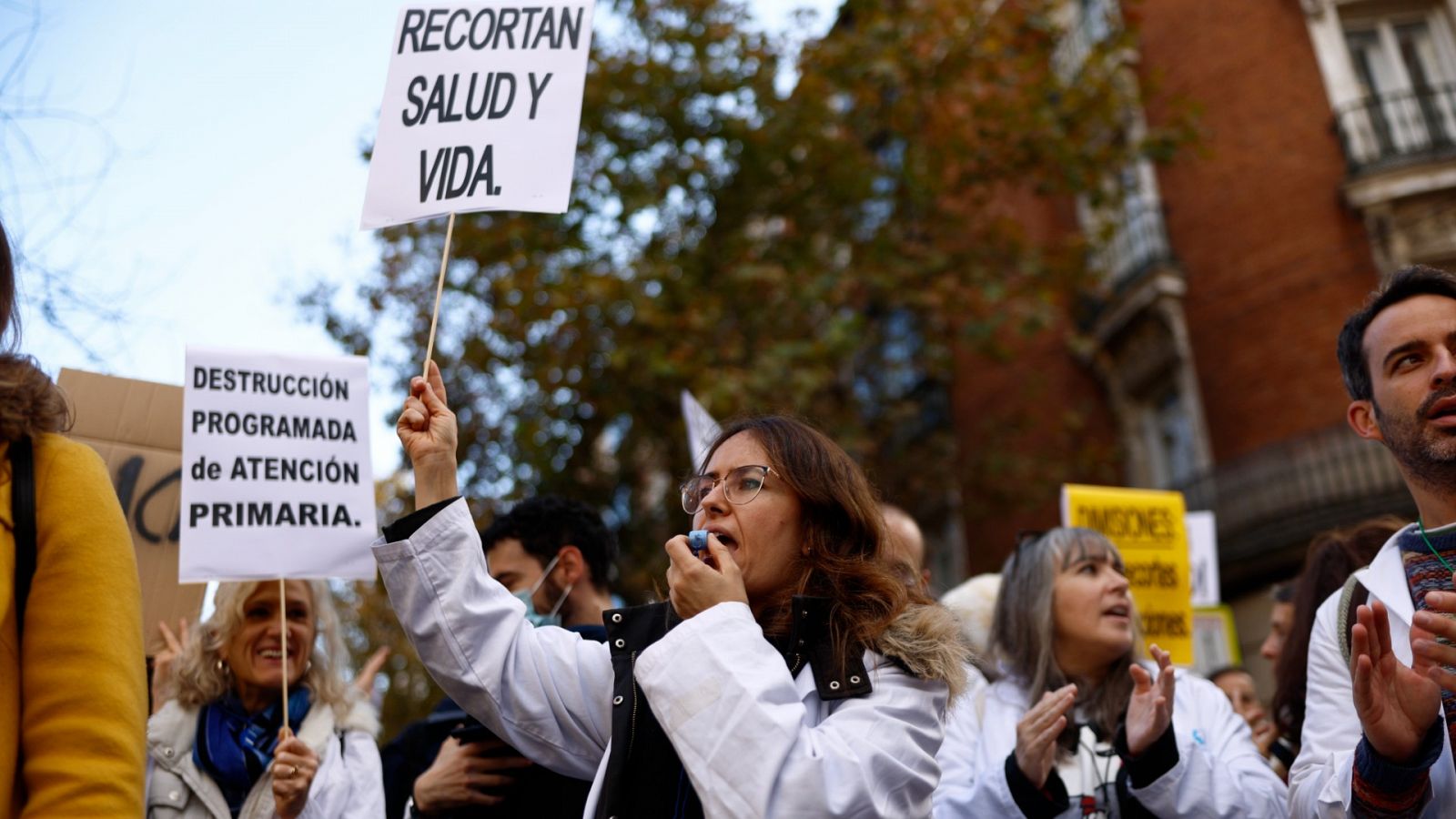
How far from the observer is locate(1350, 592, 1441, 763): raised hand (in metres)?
2.77

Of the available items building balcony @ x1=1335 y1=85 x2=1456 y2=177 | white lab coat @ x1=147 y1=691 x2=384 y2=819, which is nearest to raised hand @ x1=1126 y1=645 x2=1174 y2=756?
white lab coat @ x1=147 y1=691 x2=384 y2=819

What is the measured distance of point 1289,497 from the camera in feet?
48.1

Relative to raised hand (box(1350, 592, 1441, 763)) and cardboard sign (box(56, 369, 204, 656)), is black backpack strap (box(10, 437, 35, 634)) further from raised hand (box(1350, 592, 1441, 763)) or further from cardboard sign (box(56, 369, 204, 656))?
raised hand (box(1350, 592, 1441, 763))

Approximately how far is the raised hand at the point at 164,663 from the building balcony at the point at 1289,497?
12.5 meters

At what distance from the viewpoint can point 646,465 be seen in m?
14.0

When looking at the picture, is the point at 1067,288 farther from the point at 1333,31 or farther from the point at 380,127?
the point at 380,127

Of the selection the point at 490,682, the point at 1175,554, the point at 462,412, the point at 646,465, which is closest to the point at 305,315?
the point at 462,412

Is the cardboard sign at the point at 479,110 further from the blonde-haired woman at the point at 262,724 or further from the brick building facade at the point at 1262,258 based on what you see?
the brick building facade at the point at 1262,258

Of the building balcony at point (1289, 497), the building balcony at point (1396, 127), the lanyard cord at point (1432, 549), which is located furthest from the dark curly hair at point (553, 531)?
the building balcony at point (1396, 127)

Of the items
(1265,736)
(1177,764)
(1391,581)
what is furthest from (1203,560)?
(1391,581)

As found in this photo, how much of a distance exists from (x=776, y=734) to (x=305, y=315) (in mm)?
12823

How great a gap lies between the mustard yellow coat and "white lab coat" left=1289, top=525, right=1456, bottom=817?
8.71 ft

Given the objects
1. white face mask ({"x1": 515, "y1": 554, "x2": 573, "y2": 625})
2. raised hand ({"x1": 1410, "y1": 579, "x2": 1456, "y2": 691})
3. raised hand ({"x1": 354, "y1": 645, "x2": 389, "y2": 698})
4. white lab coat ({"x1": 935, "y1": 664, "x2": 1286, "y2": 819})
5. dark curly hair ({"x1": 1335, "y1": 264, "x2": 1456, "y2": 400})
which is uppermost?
dark curly hair ({"x1": 1335, "y1": 264, "x2": 1456, "y2": 400})

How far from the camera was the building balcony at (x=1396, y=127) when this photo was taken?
1490cm
